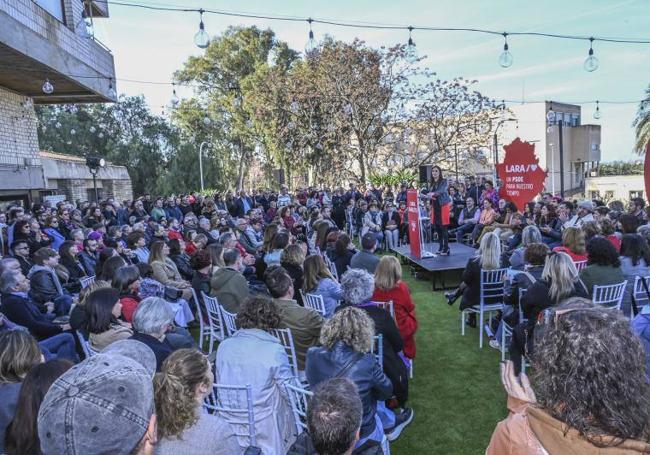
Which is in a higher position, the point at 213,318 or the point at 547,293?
the point at 547,293

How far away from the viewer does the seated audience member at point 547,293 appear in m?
3.46

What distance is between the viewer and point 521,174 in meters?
8.65

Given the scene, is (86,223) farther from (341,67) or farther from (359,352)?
(341,67)

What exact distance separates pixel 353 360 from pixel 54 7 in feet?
42.0

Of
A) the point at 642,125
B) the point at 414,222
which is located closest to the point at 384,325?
the point at 414,222

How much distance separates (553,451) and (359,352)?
153cm

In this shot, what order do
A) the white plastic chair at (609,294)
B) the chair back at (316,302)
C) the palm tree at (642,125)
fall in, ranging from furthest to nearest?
the palm tree at (642,125)
the chair back at (316,302)
the white plastic chair at (609,294)

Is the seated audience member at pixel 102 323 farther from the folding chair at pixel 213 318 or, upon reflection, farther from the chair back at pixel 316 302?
the chair back at pixel 316 302

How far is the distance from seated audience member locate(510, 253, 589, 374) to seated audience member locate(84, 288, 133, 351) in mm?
2974

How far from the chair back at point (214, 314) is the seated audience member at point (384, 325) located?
165 centimetres

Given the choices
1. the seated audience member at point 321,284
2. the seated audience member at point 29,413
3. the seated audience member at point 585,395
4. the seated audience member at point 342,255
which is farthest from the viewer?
the seated audience member at point 342,255

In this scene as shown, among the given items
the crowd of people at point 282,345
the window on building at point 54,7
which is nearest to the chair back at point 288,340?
the crowd of people at point 282,345

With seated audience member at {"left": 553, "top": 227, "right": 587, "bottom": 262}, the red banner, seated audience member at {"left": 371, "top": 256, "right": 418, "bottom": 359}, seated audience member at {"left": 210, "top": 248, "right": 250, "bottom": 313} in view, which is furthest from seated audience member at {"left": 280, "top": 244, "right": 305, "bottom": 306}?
the red banner

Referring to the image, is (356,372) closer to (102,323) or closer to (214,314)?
(102,323)
